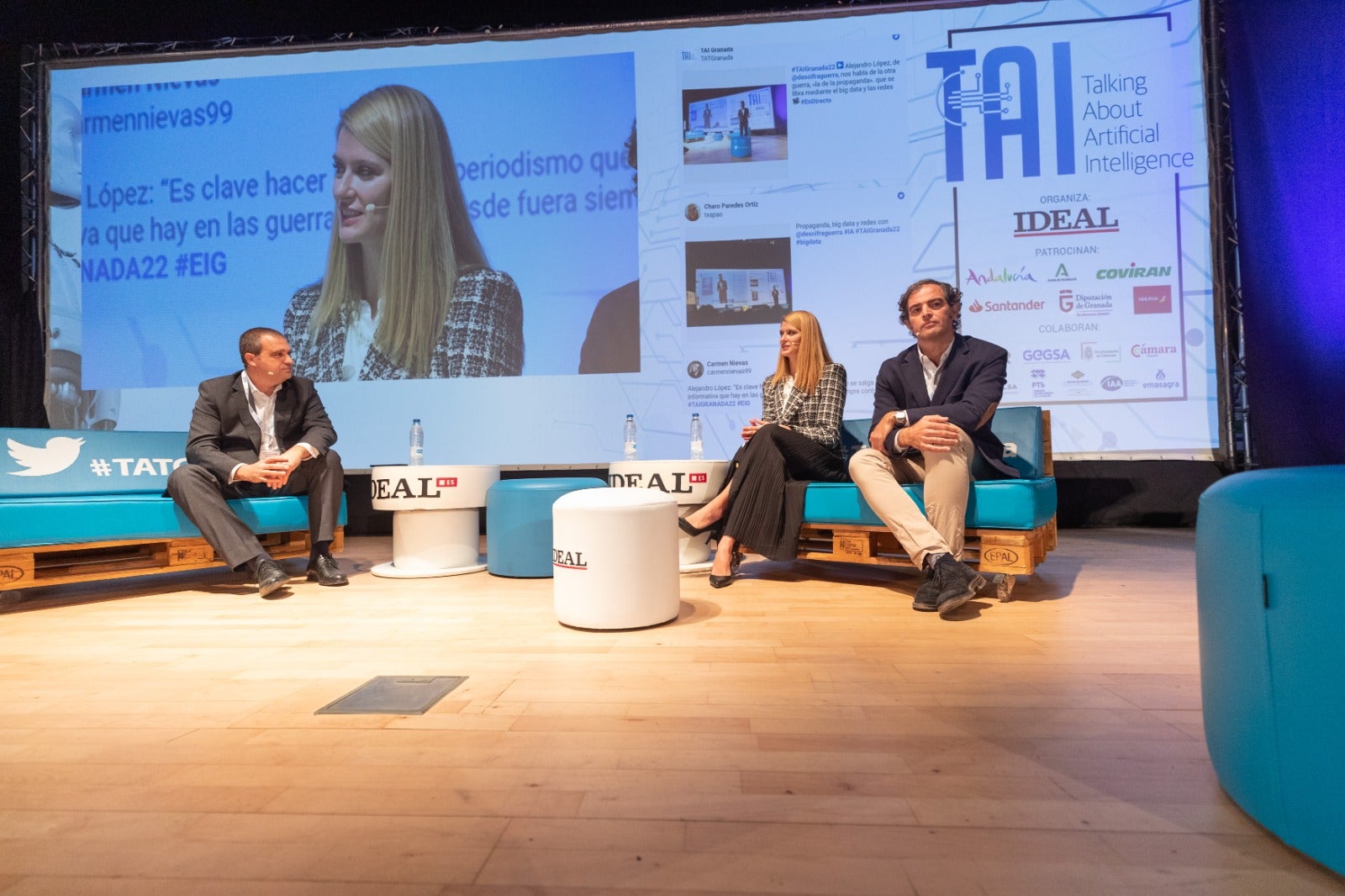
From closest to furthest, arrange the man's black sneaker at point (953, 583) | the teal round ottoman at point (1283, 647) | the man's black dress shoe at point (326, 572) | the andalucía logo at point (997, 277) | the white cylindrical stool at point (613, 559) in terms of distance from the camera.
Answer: the teal round ottoman at point (1283, 647) < the white cylindrical stool at point (613, 559) < the man's black sneaker at point (953, 583) < the man's black dress shoe at point (326, 572) < the andalucía logo at point (997, 277)

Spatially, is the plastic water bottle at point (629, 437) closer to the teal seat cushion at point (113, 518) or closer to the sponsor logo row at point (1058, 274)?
the teal seat cushion at point (113, 518)

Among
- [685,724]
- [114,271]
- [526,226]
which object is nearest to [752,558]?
[685,724]

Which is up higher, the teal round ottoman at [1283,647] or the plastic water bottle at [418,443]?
the plastic water bottle at [418,443]

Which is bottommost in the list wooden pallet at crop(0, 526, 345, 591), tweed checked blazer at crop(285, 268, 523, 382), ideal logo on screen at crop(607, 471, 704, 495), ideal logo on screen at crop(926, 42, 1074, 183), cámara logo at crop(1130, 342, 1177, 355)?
wooden pallet at crop(0, 526, 345, 591)

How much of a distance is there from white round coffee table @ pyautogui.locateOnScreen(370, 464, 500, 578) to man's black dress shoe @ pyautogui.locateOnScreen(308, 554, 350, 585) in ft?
0.76

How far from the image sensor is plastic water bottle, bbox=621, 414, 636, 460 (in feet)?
12.4

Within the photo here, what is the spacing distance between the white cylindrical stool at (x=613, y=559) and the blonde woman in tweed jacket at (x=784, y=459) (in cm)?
80

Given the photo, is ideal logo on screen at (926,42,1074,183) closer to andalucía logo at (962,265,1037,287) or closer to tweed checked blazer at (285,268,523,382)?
andalucía logo at (962,265,1037,287)

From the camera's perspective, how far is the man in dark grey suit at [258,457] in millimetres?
2740

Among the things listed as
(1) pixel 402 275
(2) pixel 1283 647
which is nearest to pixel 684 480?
(2) pixel 1283 647

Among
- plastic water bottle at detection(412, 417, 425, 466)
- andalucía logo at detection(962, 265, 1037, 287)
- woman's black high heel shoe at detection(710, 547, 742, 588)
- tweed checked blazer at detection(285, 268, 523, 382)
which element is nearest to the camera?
woman's black high heel shoe at detection(710, 547, 742, 588)

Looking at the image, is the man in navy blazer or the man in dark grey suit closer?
the man in navy blazer

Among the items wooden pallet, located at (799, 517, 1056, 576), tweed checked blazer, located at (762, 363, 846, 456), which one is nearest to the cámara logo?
wooden pallet, located at (799, 517, 1056, 576)

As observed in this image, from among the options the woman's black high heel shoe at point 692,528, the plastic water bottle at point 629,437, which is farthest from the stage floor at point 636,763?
the plastic water bottle at point 629,437
